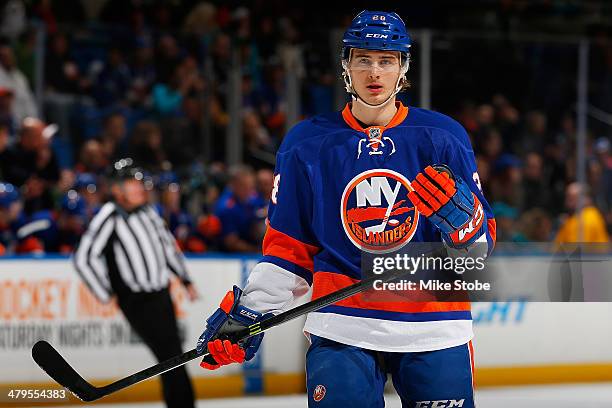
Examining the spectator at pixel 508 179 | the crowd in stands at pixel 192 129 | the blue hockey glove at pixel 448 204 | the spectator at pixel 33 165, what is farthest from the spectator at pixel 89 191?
the blue hockey glove at pixel 448 204

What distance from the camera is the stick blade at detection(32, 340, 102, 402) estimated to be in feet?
9.51

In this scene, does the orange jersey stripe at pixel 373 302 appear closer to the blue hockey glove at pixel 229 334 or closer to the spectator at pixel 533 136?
the blue hockey glove at pixel 229 334

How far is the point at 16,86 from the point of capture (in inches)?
268

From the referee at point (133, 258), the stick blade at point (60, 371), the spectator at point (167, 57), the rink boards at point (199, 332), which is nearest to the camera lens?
the stick blade at point (60, 371)

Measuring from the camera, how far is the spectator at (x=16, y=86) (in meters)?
6.80

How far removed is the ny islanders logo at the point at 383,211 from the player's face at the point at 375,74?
19 cm

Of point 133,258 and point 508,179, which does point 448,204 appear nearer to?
point 133,258

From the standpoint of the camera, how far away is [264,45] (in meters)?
7.41

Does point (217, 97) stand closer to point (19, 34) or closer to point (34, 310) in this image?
point (19, 34)

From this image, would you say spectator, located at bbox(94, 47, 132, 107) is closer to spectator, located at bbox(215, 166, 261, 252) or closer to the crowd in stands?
the crowd in stands

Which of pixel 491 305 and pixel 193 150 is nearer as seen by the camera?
pixel 491 305

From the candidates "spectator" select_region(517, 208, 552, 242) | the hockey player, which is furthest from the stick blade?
"spectator" select_region(517, 208, 552, 242)

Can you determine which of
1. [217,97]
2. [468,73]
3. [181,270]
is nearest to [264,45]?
[217,97]

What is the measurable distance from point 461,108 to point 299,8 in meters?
2.06
